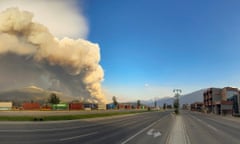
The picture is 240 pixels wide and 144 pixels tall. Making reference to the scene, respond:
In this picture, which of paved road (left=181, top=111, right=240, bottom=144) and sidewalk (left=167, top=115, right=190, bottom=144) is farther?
paved road (left=181, top=111, right=240, bottom=144)

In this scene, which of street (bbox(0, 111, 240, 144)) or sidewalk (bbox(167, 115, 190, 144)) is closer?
street (bbox(0, 111, 240, 144))

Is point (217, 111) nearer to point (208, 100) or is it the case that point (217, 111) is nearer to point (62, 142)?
point (208, 100)

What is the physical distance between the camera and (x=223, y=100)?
141 metres

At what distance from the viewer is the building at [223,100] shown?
134m

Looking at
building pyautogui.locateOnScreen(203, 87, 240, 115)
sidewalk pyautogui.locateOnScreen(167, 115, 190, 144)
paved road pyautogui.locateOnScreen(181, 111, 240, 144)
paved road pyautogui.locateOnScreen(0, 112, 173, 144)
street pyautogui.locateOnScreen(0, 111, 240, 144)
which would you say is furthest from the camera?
building pyautogui.locateOnScreen(203, 87, 240, 115)

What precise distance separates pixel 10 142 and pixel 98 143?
502 cm

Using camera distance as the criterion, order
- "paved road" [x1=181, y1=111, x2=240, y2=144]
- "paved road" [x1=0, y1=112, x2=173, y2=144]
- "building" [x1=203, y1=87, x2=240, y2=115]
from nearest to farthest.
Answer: "paved road" [x1=0, y1=112, x2=173, y2=144] < "paved road" [x1=181, y1=111, x2=240, y2=144] < "building" [x1=203, y1=87, x2=240, y2=115]

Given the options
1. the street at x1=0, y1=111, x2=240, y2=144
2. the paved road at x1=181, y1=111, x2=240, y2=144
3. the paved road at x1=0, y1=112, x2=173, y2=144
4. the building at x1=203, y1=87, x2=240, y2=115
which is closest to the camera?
the paved road at x1=0, y1=112, x2=173, y2=144

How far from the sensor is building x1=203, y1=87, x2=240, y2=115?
134 metres

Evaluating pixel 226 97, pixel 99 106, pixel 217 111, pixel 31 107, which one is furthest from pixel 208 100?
pixel 31 107

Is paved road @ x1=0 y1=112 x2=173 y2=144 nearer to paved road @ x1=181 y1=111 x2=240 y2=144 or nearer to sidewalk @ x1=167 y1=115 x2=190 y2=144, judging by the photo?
sidewalk @ x1=167 y1=115 x2=190 y2=144

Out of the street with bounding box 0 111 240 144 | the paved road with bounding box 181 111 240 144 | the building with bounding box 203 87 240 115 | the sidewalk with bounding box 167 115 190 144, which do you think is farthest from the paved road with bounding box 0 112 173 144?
the building with bounding box 203 87 240 115

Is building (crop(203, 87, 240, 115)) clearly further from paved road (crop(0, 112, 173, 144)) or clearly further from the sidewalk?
paved road (crop(0, 112, 173, 144))

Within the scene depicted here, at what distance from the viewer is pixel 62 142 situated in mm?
17422
